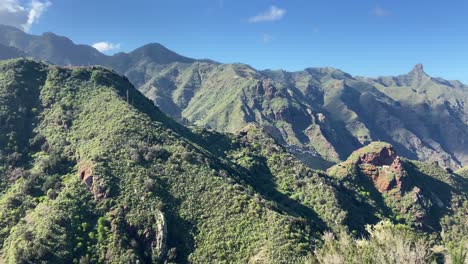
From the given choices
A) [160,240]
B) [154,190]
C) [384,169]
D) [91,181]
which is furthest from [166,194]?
[384,169]

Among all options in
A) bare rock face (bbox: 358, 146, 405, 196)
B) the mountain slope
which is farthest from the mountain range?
bare rock face (bbox: 358, 146, 405, 196)

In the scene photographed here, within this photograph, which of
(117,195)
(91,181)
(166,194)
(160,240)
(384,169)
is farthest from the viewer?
(384,169)

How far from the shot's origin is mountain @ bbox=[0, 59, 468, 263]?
235 feet

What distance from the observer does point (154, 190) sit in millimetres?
81125

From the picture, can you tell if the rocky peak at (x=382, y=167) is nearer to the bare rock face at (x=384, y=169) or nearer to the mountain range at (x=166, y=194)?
the bare rock face at (x=384, y=169)

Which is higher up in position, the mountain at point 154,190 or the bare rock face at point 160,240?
the mountain at point 154,190

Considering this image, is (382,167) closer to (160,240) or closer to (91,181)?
(160,240)

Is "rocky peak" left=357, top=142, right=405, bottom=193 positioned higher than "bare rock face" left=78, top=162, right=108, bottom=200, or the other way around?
"rocky peak" left=357, top=142, right=405, bottom=193

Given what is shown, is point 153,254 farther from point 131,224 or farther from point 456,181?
point 456,181

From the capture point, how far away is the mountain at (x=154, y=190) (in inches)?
2820

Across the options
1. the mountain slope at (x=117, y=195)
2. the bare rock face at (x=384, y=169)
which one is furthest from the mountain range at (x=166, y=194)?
the bare rock face at (x=384, y=169)

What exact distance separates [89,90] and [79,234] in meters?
55.7

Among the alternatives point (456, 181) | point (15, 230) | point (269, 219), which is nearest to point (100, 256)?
point (15, 230)

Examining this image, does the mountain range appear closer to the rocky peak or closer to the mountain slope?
the mountain slope
